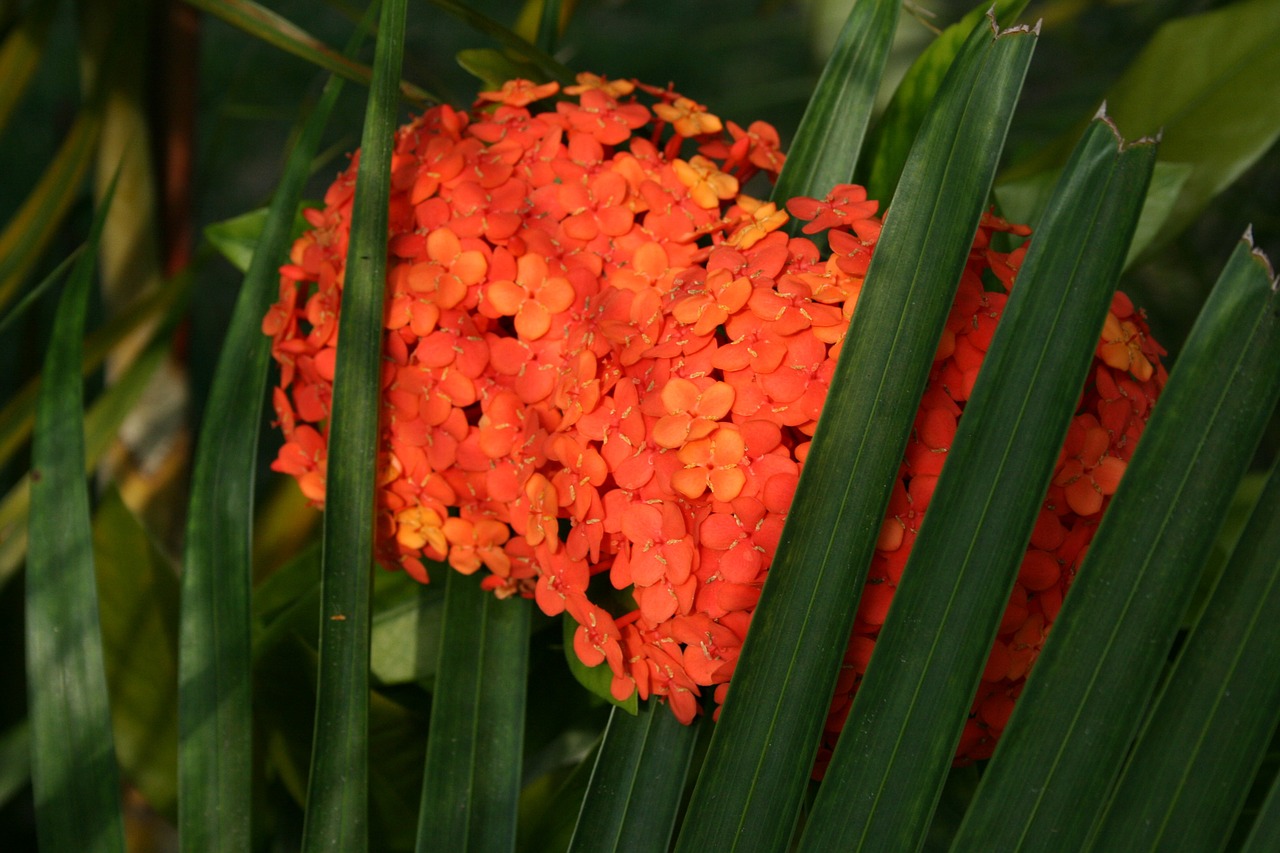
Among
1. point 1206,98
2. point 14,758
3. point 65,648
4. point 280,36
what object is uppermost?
point 1206,98

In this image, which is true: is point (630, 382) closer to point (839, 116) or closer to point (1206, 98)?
point (839, 116)

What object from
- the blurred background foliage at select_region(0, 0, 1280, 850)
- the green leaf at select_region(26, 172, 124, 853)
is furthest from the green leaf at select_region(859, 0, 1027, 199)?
the green leaf at select_region(26, 172, 124, 853)

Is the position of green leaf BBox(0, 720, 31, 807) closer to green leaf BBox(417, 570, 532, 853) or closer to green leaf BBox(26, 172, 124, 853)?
green leaf BBox(26, 172, 124, 853)

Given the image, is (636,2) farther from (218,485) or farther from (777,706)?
(777,706)

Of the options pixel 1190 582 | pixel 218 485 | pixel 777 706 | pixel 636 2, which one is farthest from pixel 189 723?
pixel 636 2

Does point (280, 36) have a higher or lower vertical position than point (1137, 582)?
higher

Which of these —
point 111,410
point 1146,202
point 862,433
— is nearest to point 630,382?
point 862,433

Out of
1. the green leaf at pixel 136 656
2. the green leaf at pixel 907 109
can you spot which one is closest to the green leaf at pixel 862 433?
the green leaf at pixel 907 109
